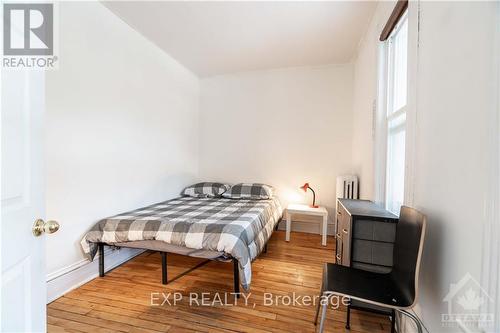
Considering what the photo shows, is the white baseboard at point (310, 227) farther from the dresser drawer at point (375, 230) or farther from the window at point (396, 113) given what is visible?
the dresser drawer at point (375, 230)

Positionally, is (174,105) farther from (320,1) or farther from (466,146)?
(466,146)

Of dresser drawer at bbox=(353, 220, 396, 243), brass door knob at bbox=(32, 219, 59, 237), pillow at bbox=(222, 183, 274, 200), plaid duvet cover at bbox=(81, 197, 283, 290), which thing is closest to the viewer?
brass door knob at bbox=(32, 219, 59, 237)

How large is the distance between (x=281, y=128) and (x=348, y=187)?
1.49m

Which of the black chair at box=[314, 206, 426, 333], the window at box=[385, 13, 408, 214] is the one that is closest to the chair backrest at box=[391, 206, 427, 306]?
the black chair at box=[314, 206, 426, 333]

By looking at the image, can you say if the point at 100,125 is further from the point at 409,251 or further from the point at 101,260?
the point at 409,251

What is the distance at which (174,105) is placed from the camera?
11.2 feet

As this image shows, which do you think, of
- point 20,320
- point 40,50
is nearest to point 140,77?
point 40,50

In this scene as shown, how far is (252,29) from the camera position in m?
2.59

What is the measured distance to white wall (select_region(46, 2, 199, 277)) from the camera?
6.11 ft

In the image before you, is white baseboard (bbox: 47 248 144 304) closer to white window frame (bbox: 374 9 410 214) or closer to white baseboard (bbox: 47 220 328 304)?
white baseboard (bbox: 47 220 328 304)

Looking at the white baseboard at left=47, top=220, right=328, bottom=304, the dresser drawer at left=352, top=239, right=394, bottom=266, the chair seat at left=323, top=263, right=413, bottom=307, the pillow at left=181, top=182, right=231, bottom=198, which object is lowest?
the white baseboard at left=47, top=220, right=328, bottom=304

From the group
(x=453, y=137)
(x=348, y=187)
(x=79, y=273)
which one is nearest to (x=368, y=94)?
(x=348, y=187)

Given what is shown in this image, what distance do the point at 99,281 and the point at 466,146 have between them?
2.87m

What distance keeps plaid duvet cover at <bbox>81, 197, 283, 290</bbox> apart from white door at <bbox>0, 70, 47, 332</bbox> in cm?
109
